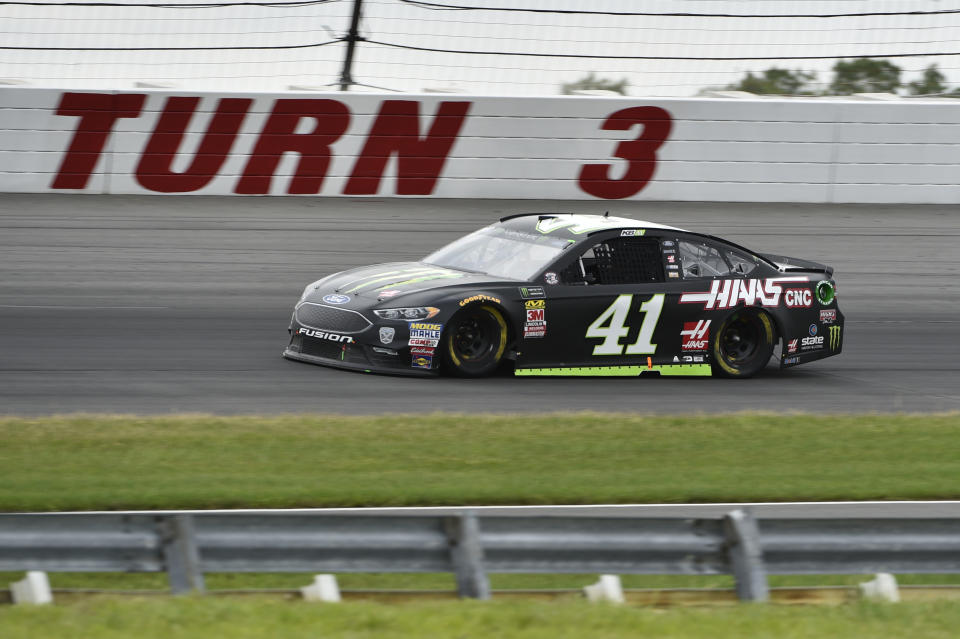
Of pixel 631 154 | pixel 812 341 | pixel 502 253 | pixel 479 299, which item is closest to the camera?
pixel 479 299

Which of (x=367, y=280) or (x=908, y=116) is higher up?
(x=908, y=116)

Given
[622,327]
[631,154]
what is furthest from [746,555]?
[631,154]

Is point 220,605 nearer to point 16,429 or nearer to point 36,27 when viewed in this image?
point 16,429

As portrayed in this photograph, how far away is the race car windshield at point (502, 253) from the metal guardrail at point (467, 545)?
527 cm

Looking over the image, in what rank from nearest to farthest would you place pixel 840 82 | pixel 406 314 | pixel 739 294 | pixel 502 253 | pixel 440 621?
pixel 440 621 < pixel 406 314 < pixel 502 253 < pixel 739 294 < pixel 840 82

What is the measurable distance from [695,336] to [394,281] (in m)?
2.41

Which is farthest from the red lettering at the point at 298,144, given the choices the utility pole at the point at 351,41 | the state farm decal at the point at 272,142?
the utility pole at the point at 351,41

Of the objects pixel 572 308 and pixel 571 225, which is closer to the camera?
pixel 572 308

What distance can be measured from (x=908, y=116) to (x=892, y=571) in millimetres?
14674

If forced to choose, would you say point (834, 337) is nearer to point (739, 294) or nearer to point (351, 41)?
point (739, 294)

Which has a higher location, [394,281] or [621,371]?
[394,281]

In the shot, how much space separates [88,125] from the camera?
17.1 meters

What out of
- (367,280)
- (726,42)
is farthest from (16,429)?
(726,42)

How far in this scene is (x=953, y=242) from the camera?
695 inches
